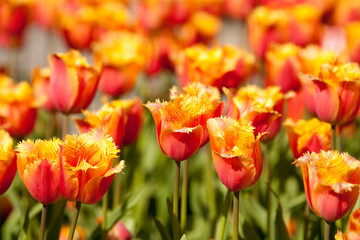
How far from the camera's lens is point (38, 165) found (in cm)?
80

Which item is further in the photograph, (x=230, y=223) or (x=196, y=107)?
(x=230, y=223)

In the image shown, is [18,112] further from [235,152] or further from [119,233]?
[235,152]

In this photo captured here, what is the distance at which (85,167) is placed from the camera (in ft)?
2.54

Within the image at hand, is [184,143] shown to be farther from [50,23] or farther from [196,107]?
[50,23]

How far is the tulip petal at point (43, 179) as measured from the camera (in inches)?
31.5

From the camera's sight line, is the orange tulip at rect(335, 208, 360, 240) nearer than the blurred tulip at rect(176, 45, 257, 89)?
Yes

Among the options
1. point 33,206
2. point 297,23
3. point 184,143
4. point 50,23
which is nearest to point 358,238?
point 184,143

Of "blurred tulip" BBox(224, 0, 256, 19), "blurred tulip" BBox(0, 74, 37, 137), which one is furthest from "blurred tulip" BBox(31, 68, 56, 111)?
"blurred tulip" BBox(224, 0, 256, 19)

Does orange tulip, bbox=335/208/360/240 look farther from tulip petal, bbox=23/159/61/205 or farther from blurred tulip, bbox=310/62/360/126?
tulip petal, bbox=23/159/61/205

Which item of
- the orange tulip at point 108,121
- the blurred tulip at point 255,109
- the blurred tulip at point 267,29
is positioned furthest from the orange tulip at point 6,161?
the blurred tulip at point 267,29

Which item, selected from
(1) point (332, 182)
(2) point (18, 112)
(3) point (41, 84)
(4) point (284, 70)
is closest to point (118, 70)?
(3) point (41, 84)

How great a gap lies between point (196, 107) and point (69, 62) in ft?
1.49

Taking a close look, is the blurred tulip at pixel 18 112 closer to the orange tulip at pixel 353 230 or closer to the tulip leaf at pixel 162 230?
the tulip leaf at pixel 162 230

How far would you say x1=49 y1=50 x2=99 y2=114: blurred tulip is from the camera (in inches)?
46.0
